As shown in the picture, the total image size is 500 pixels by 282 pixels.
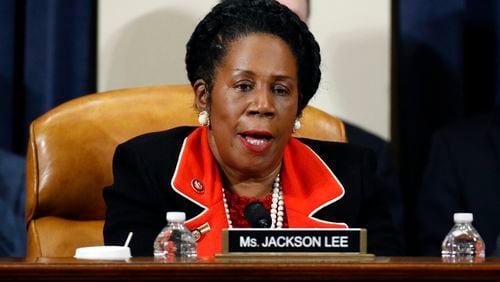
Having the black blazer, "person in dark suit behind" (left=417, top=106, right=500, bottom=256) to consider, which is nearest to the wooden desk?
the black blazer

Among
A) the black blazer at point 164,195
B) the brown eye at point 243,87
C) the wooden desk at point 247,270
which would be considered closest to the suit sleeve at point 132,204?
the black blazer at point 164,195

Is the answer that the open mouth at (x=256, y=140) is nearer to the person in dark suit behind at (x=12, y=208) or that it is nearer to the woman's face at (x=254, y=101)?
the woman's face at (x=254, y=101)

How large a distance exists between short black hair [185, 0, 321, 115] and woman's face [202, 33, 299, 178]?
2 cm

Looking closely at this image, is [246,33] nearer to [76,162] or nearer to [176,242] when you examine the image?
[76,162]

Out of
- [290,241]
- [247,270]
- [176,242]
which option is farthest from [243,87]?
[247,270]

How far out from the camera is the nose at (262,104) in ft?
6.07

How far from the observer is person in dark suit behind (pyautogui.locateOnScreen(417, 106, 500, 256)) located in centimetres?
252

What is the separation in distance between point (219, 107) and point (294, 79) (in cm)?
15

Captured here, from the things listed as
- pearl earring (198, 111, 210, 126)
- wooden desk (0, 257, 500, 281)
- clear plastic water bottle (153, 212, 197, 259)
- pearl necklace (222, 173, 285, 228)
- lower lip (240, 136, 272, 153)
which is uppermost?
pearl earring (198, 111, 210, 126)

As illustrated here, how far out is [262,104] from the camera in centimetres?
185

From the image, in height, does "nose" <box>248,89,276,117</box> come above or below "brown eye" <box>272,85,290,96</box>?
below

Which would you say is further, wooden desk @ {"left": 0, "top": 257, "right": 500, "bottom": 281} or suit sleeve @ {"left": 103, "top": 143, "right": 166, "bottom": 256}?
suit sleeve @ {"left": 103, "top": 143, "right": 166, "bottom": 256}

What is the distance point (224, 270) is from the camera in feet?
3.82

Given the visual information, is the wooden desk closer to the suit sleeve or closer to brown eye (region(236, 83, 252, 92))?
the suit sleeve
